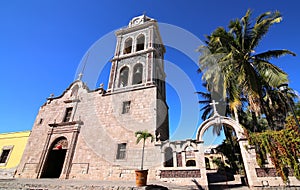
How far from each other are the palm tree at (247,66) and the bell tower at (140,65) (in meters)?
5.29

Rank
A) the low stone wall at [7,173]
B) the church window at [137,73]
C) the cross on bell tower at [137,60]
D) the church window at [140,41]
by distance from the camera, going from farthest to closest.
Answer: the church window at [140,41] → the church window at [137,73] → the cross on bell tower at [137,60] → the low stone wall at [7,173]

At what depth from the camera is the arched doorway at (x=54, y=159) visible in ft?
43.5

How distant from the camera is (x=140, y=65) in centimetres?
1594

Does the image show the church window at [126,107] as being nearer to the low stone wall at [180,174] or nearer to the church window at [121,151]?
the church window at [121,151]

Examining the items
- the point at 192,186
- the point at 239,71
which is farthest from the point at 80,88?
the point at 239,71

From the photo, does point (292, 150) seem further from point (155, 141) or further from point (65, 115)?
point (65, 115)

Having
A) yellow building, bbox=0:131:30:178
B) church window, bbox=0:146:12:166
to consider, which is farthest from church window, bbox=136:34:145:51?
church window, bbox=0:146:12:166

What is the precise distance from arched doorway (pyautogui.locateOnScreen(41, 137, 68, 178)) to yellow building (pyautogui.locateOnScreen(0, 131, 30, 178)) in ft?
11.3

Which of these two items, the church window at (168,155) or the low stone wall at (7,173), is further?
the low stone wall at (7,173)

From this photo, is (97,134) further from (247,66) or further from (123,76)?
(247,66)

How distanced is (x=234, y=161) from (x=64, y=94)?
2019 cm

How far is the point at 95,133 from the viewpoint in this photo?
42.1 feet

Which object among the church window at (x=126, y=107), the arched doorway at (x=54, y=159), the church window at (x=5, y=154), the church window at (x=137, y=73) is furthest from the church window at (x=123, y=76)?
the church window at (x=5, y=154)

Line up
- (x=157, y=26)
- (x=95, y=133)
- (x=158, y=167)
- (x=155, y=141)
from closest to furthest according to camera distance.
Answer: (x=158, y=167)
(x=155, y=141)
(x=95, y=133)
(x=157, y=26)
